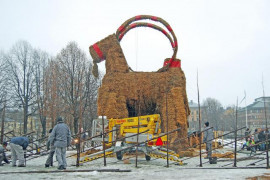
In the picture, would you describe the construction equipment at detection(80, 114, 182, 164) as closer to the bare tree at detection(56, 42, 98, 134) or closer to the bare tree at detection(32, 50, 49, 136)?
the bare tree at detection(56, 42, 98, 134)

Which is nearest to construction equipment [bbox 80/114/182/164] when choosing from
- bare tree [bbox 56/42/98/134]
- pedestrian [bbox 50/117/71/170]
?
pedestrian [bbox 50/117/71/170]

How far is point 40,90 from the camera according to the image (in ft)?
100

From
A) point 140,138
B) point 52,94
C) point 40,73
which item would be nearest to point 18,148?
point 140,138

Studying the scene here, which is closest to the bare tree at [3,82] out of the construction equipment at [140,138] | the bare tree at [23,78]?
the bare tree at [23,78]

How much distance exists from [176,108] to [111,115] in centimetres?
353

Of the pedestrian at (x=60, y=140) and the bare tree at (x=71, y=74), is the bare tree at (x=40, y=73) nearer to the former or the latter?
the bare tree at (x=71, y=74)

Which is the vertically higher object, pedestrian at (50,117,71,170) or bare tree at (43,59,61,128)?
bare tree at (43,59,61,128)

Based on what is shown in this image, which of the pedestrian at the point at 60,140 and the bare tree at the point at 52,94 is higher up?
the bare tree at the point at 52,94

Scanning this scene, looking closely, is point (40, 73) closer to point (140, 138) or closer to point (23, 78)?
point (23, 78)

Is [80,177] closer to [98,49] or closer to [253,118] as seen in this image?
[98,49]

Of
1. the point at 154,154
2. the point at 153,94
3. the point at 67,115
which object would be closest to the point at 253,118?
the point at 67,115

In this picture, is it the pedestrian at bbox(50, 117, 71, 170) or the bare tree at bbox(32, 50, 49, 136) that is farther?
the bare tree at bbox(32, 50, 49, 136)

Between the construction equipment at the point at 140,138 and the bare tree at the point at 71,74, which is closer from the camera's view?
the construction equipment at the point at 140,138

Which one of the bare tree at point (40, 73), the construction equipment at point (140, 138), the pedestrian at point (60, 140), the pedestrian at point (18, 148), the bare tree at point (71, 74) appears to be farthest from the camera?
the bare tree at point (40, 73)
